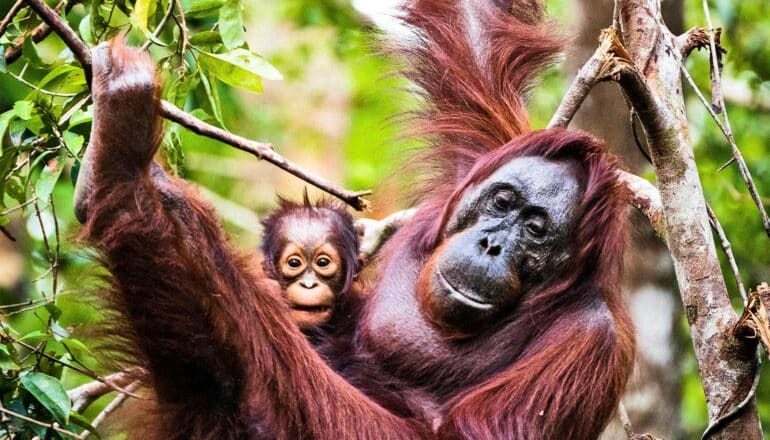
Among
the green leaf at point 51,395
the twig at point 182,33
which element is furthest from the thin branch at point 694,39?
the green leaf at point 51,395

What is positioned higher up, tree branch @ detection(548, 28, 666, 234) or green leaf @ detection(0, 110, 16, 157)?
tree branch @ detection(548, 28, 666, 234)

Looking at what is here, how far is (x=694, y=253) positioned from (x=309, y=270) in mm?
1862

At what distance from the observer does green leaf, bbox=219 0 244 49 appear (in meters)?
3.88

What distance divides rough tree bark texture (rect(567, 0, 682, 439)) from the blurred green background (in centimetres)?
7

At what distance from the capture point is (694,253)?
12.8ft

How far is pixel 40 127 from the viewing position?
3.76 m

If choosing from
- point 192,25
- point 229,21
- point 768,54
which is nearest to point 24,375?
point 229,21

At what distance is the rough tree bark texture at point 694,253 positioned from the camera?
3.76m

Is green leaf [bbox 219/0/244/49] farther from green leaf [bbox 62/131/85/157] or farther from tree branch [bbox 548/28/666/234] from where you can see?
tree branch [bbox 548/28/666/234]

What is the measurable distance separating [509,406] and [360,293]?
1.31 meters

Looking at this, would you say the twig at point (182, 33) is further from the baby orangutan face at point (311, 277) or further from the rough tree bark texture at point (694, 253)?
the rough tree bark texture at point (694, 253)

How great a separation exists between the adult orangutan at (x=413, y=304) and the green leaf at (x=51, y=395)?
12.2 inches

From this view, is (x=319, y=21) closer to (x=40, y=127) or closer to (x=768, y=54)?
(x=768, y=54)

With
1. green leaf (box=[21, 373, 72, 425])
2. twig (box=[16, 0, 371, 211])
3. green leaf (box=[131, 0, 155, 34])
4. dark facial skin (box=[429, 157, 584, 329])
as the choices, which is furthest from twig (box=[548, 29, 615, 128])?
green leaf (box=[21, 373, 72, 425])
